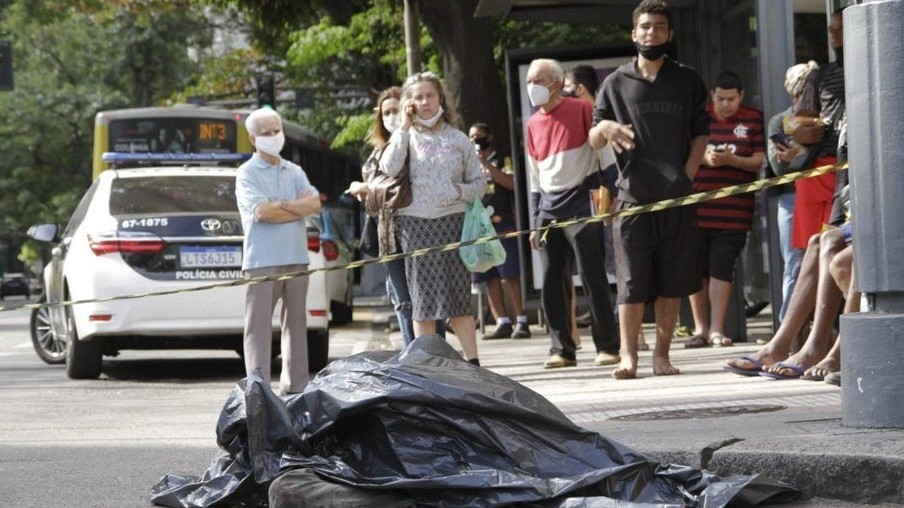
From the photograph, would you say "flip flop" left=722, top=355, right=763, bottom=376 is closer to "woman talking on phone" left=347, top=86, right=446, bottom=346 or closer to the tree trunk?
"woman talking on phone" left=347, top=86, right=446, bottom=346

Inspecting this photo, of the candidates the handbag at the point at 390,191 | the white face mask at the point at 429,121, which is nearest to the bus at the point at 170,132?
the handbag at the point at 390,191

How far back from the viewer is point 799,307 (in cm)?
902

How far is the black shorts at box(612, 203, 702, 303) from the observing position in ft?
30.6

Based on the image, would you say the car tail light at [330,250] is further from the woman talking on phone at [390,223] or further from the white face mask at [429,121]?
the white face mask at [429,121]

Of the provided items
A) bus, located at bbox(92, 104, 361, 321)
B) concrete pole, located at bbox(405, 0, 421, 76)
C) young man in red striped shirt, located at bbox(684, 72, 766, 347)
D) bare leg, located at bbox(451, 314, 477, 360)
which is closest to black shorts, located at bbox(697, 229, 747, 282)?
young man in red striped shirt, located at bbox(684, 72, 766, 347)

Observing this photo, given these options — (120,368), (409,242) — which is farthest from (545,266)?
(120,368)

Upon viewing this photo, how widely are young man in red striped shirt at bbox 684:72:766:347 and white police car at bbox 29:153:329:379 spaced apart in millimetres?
2825

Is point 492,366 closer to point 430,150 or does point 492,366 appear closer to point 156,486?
point 430,150

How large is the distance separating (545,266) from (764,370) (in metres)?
2.08

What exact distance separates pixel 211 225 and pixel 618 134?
13.3 feet

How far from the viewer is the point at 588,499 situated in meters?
5.18

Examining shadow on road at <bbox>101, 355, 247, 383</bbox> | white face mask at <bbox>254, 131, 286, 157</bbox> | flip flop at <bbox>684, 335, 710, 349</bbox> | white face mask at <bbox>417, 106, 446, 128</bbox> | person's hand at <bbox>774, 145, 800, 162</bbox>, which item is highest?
white face mask at <bbox>417, 106, 446, 128</bbox>

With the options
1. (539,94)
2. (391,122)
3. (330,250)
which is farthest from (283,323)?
(330,250)

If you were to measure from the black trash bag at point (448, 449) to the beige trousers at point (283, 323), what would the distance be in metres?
4.01
